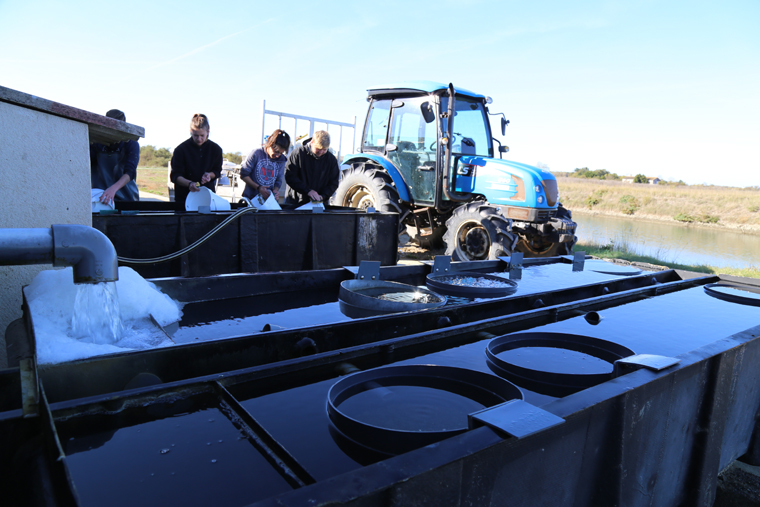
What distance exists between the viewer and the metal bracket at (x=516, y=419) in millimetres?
1023

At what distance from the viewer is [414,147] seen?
29.2ft

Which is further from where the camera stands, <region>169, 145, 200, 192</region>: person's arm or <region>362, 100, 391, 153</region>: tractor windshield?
<region>362, 100, 391, 153</region>: tractor windshield

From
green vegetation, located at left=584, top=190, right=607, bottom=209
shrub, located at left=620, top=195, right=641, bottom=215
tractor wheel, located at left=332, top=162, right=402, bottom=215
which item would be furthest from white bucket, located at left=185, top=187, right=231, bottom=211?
green vegetation, located at left=584, top=190, right=607, bottom=209

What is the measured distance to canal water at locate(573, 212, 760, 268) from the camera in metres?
14.2

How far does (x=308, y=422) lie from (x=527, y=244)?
7.53 meters

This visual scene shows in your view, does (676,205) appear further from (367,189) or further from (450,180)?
(367,189)

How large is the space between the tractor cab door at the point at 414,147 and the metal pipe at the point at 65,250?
7513 millimetres

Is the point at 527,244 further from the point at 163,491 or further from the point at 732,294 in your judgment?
the point at 163,491

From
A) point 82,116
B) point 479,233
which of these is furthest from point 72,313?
point 479,233

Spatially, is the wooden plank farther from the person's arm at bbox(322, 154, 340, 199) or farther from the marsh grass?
the marsh grass

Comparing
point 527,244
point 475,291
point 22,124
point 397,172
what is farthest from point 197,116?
point 527,244

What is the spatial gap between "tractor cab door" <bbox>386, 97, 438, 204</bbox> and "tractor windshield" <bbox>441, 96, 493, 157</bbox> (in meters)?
0.45

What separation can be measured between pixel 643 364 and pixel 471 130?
305 inches

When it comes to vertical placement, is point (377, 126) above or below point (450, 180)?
above
